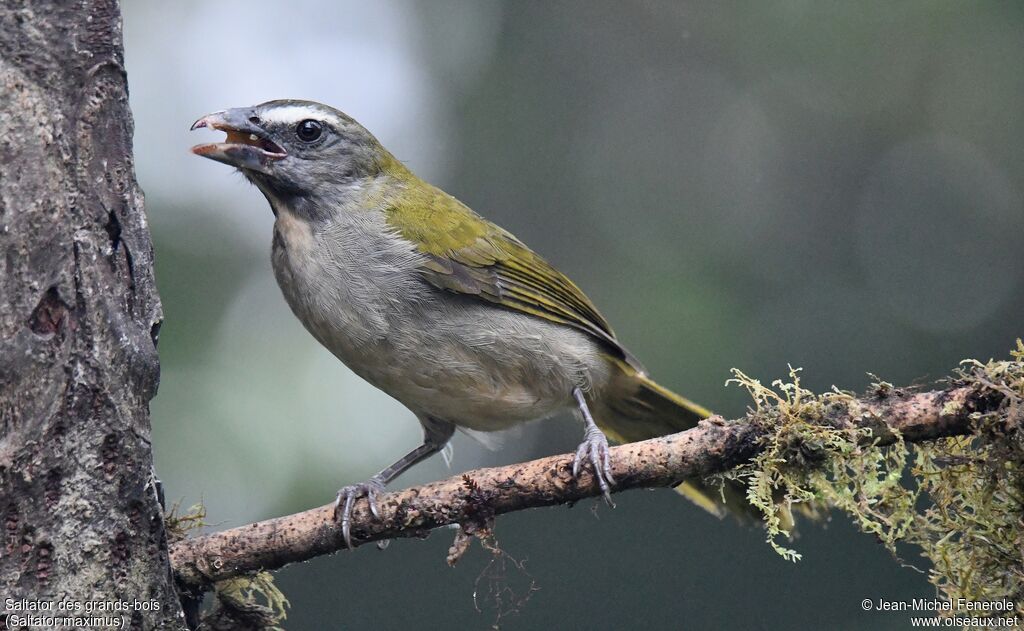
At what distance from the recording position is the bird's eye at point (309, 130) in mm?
4070

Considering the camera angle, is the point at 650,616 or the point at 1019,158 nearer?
the point at 650,616

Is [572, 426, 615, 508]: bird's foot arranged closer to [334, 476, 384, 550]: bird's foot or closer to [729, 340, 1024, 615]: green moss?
[729, 340, 1024, 615]: green moss

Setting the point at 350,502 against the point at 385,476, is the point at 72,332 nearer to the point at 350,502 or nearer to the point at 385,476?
the point at 350,502

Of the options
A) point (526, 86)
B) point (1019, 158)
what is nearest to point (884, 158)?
point (1019, 158)

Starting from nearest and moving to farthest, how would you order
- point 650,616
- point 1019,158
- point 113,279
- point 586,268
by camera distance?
1. point 113,279
2. point 650,616
3. point 1019,158
4. point 586,268

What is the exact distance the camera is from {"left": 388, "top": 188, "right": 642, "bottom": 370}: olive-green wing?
13.0ft

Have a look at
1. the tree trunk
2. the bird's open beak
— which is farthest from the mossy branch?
the bird's open beak

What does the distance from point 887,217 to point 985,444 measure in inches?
170

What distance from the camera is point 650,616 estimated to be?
463cm

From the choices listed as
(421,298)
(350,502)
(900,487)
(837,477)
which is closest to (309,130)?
(421,298)

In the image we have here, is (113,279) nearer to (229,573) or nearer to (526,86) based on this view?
(229,573)

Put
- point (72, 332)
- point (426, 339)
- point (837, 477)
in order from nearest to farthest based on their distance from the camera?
point (72, 332) < point (837, 477) < point (426, 339)

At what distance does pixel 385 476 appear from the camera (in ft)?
12.9

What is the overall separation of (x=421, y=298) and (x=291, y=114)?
0.96 metres
